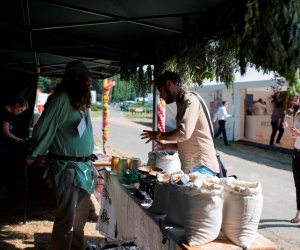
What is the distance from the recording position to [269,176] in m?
8.66

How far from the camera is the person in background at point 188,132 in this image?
271 centimetres

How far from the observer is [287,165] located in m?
10.2

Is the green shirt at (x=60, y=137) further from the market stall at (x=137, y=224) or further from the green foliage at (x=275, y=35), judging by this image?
the green foliage at (x=275, y=35)

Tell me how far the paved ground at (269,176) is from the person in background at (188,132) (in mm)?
2231

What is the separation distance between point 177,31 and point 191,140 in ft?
4.64

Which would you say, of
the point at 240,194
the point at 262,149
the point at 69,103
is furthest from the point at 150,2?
the point at 262,149

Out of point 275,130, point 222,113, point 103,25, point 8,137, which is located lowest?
point 275,130

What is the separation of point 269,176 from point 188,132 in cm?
659

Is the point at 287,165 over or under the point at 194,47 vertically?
under

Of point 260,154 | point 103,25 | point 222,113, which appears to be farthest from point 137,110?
point 103,25

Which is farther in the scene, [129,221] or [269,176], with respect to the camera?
[269,176]

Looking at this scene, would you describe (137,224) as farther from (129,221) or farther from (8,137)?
(8,137)

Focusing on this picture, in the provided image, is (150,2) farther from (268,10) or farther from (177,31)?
(268,10)

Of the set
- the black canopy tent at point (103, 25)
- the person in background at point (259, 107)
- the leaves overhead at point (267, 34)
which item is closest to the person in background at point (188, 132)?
the leaves overhead at point (267, 34)
